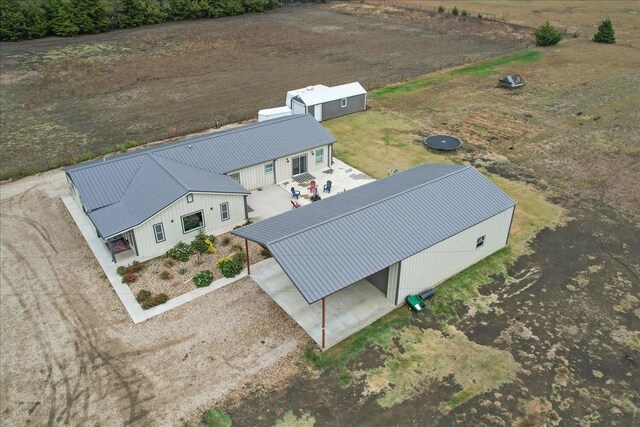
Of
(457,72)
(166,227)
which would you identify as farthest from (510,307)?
(457,72)

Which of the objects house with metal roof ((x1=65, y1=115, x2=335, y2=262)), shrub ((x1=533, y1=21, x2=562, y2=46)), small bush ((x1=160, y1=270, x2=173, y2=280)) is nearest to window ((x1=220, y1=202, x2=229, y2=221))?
house with metal roof ((x1=65, y1=115, x2=335, y2=262))

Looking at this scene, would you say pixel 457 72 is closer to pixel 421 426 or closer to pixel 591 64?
pixel 591 64

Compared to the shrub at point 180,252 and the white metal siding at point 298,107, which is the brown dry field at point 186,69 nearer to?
the white metal siding at point 298,107

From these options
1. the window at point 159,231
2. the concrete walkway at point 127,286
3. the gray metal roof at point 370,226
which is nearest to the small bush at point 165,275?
the concrete walkway at point 127,286

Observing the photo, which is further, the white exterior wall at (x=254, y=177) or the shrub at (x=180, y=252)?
the white exterior wall at (x=254, y=177)

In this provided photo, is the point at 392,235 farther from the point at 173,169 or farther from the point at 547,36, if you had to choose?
the point at 547,36

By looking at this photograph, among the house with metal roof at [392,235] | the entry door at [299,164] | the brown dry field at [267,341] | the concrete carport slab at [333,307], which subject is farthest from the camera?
the entry door at [299,164]
